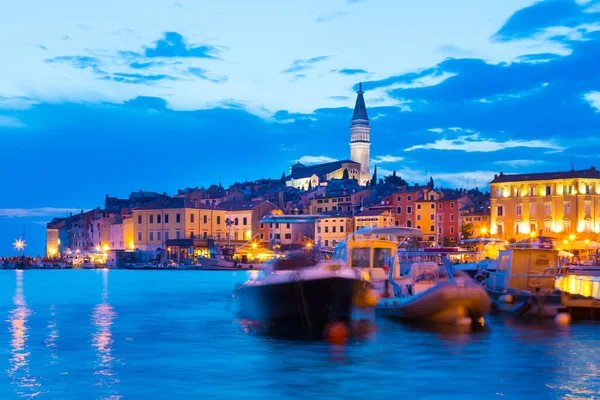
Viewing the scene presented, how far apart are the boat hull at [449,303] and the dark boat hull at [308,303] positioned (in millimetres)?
2325

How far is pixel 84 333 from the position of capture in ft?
92.6

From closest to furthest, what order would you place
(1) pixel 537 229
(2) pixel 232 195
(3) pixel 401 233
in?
(3) pixel 401 233 < (1) pixel 537 229 < (2) pixel 232 195

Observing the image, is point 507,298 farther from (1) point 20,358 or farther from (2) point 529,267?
(1) point 20,358

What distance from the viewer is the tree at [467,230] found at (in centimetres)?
10006

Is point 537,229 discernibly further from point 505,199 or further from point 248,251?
point 248,251

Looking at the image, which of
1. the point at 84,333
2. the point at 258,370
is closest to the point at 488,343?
the point at 258,370

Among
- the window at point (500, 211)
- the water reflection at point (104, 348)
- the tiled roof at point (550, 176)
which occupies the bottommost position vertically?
the water reflection at point (104, 348)

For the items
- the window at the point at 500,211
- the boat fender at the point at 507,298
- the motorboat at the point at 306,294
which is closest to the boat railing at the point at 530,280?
the boat fender at the point at 507,298

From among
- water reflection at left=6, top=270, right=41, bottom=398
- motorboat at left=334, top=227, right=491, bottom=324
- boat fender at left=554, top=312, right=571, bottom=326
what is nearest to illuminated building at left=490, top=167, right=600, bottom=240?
motorboat at left=334, top=227, right=491, bottom=324

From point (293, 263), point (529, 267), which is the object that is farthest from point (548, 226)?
point (293, 263)

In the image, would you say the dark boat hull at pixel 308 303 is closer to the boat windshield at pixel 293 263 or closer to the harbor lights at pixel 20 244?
the boat windshield at pixel 293 263

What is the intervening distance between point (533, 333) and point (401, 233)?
13.5m

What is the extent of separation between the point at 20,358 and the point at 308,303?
8.03 m

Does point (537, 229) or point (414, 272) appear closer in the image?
point (414, 272)
